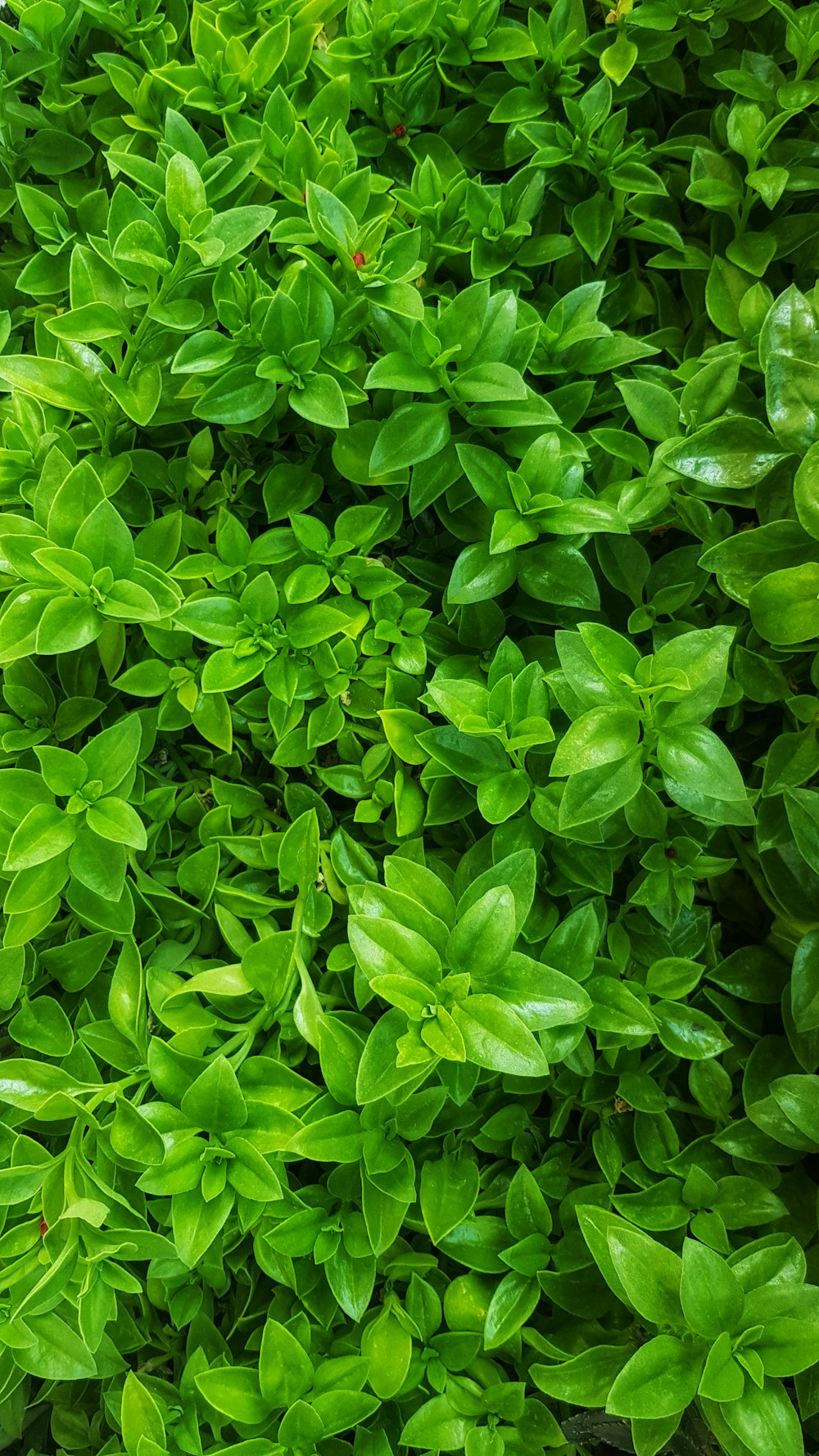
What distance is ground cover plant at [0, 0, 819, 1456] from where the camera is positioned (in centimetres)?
93

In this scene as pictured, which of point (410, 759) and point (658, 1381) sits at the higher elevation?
point (410, 759)

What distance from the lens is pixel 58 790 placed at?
980 millimetres

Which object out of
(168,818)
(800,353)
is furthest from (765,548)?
(168,818)

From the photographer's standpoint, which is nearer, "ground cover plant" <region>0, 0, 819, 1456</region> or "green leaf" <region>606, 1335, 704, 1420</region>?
"green leaf" <region>606, 1335, 704, 1420</region>

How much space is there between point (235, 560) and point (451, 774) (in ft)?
1.13

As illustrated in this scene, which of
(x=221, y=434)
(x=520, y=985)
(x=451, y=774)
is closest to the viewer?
(x=520, y=985)

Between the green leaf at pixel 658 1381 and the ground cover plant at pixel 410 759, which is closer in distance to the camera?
the green leaf at pixel 658 1381

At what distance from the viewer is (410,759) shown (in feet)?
3.45

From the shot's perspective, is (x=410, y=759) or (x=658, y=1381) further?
(x=410, y=759)

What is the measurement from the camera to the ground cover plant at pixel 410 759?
93 centimetres

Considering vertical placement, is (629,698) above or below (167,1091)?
above

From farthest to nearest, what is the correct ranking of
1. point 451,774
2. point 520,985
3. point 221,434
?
point 221,434 → point 451,774 → point 520,985

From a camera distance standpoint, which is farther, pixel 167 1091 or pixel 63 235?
pixel 63 235

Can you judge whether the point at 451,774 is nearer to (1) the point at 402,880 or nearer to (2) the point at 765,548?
(1) the point at 402,880
